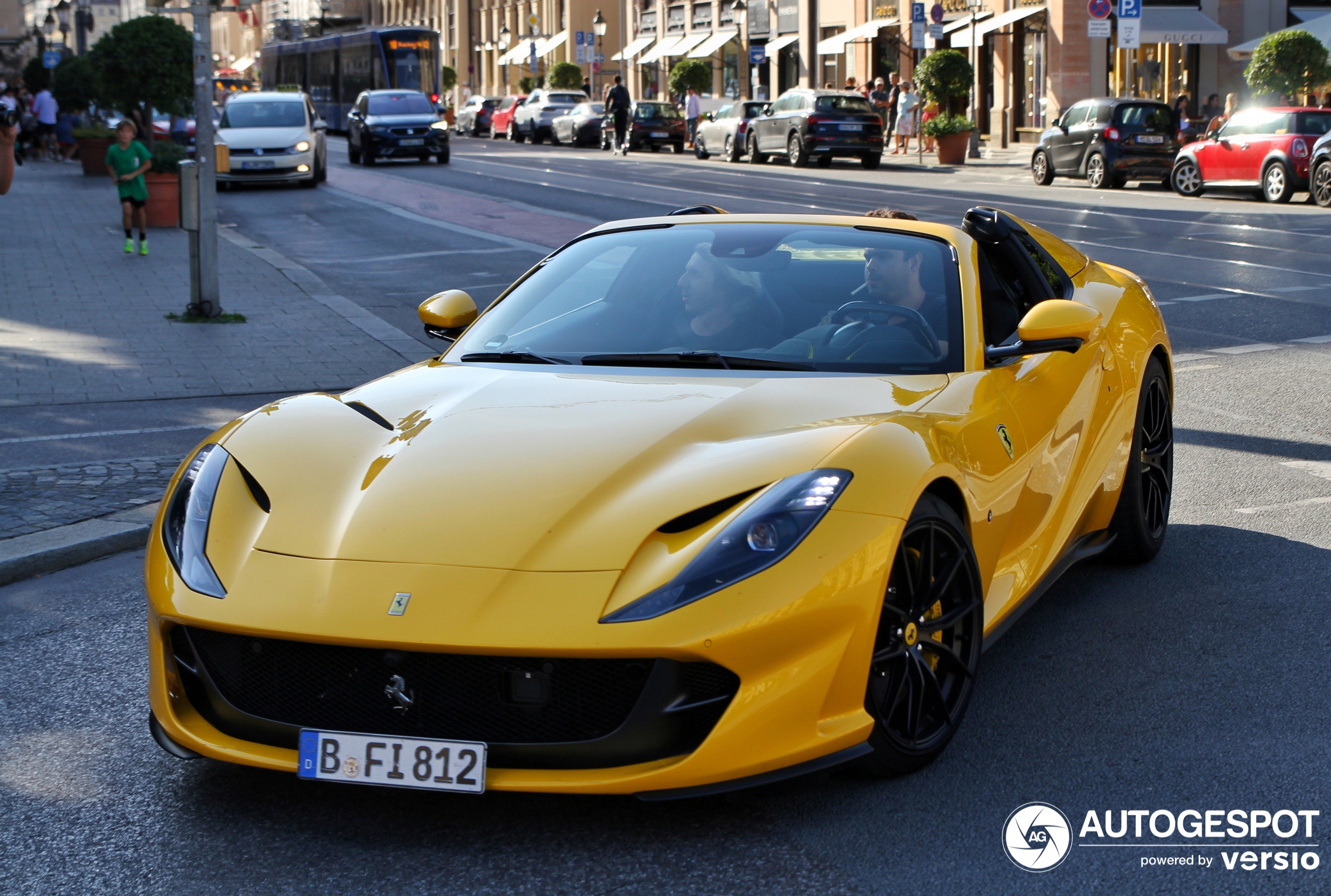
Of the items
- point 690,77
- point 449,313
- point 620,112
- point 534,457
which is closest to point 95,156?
point 620,112

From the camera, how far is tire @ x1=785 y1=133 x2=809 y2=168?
116 ft

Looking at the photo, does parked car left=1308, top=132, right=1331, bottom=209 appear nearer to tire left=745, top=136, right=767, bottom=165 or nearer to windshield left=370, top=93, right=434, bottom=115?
tire left=745, top=136, right=767, bottom=165

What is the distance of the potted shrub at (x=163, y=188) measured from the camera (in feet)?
66.1

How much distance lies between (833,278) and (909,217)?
2.44 feet

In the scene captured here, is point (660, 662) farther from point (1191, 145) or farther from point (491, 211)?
point (1191, 145)

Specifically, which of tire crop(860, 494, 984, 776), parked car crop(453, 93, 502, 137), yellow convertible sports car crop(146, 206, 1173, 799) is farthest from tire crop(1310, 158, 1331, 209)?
parked car crop(453, 93, 502, 137)

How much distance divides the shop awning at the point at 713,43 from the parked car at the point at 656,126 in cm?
1661

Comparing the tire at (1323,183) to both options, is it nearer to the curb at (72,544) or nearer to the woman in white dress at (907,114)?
the woman in white dress at (907,114)

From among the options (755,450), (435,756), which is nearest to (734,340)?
(755,450)

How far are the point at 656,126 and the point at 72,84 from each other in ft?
52.5

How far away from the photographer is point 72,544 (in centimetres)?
585

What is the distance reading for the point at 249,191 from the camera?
2861cm

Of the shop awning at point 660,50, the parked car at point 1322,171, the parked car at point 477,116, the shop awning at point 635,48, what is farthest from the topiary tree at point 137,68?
the shop awning at point 635,48

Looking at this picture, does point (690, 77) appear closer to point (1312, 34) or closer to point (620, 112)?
point (620, 112)
